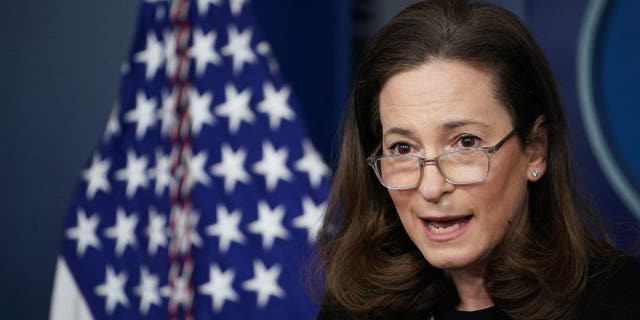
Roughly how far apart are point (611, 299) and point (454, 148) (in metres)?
0.38

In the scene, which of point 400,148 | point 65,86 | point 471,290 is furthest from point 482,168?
point 65,86

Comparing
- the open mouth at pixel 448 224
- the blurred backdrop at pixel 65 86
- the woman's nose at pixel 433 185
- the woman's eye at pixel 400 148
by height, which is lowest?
the open mouth at pixel 448 224

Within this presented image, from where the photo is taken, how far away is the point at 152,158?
101 inches

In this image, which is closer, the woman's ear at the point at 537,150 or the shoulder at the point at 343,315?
the woman's ear at the point at 537,150

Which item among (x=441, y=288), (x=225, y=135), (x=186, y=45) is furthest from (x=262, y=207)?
(x=441, y=288)

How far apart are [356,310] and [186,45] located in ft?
4.18

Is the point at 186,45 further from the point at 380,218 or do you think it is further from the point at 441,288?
the point at 441,288

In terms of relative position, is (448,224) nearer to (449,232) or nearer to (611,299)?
(449,232)

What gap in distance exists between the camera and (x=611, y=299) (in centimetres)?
139

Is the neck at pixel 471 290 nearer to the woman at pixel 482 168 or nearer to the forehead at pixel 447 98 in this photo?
the woman at pixel 482 168

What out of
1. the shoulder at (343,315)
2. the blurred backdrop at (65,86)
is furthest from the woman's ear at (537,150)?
the blurred backdrop at (65,86)

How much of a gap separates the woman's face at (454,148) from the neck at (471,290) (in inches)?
4.1

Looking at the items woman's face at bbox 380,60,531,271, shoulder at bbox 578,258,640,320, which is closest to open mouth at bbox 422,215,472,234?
woman's face at bbox 380,60,531,271

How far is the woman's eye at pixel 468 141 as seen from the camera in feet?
4.44
